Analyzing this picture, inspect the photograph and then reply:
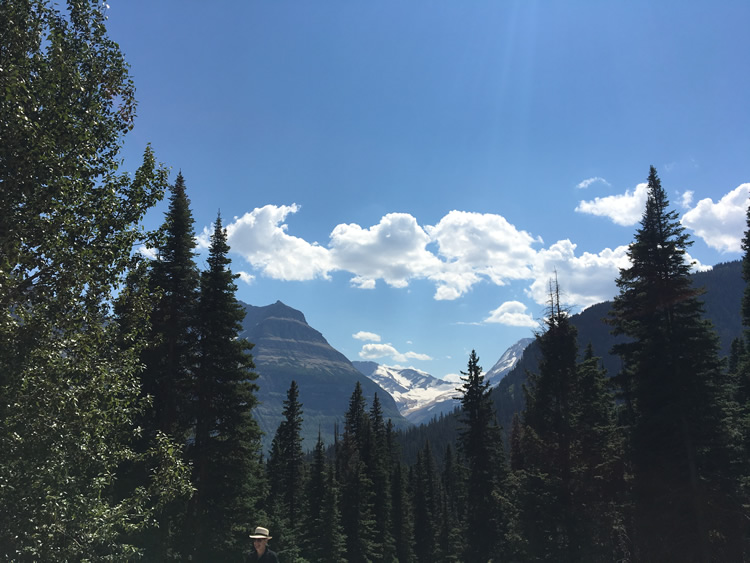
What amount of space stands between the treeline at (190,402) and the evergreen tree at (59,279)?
41 millimetres

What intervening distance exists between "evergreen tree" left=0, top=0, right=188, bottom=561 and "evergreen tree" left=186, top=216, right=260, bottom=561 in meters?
11.7

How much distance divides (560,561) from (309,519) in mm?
31628

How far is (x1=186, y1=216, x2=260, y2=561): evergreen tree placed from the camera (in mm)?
21891

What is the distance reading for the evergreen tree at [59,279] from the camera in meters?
8.58

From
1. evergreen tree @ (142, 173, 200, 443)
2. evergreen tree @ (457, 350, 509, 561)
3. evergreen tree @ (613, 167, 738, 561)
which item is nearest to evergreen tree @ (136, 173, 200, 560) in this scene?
evergreen tree @ (142, 173, 200, 443)

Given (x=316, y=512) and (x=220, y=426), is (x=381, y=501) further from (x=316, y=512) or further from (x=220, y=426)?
(x=220, y=426)

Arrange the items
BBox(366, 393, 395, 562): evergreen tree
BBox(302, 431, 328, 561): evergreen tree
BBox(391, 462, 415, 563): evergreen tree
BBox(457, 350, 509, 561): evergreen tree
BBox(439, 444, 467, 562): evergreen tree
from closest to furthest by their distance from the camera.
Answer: BBox(457, 350, 509, 561): evergreen tree < BBox(302, 431, 328, 561): evergreen tree < BBox(366, 393, 395, 562): evergreen tree < BBox(439, 444, 467, 562): evergreen tree < BBox(391, 462, 415, 563): evergreen tree

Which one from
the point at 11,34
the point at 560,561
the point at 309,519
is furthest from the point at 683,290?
the point at 309,519

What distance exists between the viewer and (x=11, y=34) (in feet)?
31.5

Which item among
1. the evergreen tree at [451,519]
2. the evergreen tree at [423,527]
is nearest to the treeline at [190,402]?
the evergreen tree at [451,519]

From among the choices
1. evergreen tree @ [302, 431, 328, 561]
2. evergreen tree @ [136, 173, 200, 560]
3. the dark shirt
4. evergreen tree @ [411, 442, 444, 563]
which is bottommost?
evergreen tree @ [411, 442, 444, 563]

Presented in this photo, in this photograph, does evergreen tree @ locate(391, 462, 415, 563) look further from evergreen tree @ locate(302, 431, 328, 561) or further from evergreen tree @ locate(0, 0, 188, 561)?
evergreen tree @ locate(0, 0, 188, 561)

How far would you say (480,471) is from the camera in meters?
37.4

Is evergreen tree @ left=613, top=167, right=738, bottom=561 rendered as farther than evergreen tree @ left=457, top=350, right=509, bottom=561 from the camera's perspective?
No
